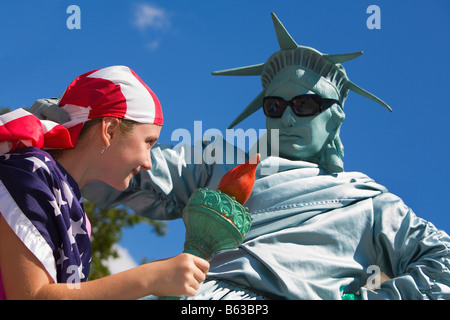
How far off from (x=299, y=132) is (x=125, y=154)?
2.34 metres

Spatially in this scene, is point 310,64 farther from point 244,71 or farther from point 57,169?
point 57,169

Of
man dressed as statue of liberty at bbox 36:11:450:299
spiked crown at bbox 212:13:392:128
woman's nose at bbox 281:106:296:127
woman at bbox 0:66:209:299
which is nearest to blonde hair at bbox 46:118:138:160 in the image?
woman at bbox 0:66:209:299

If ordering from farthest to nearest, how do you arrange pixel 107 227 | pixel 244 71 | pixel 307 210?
1. pixel 107 227
2. pixel 244 71
3. pixel 307 210

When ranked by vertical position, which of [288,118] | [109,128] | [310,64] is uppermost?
[310,64]

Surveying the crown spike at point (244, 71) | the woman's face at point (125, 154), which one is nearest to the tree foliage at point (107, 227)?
the crown spike at point (244, 71)

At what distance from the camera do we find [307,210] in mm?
4309

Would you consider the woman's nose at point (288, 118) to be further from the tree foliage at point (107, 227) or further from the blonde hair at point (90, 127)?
the tree foliage at point (107, 227)

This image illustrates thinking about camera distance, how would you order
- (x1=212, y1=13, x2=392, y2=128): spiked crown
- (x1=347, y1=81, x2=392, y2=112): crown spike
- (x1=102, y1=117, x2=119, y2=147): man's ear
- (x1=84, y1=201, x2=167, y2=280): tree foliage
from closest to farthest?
(x1=102, y1=117, x2=119, y2=147): man's ear < (x1=212, y1=13, x2=392, y2=128): spiked crown < (x1=347, y1=81, x2=392, y2=112): crown spike < (x1=84, y1=201, x2=167, y2=280): tree foliage

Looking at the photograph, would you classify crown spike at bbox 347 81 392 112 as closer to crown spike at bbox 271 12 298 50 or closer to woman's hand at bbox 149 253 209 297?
crown spike at bbox 271 12 298 50

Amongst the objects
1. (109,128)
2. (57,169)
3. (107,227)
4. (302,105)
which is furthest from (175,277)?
(107,227)

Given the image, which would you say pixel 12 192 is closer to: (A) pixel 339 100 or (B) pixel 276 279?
(B) pixel 276 279

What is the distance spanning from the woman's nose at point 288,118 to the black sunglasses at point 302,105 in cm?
3

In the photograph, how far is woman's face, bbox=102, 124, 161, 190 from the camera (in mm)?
2728
